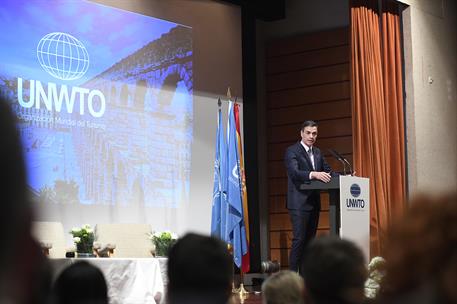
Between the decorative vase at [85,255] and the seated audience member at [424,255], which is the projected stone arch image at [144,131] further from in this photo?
the seated audience member at [424,255]

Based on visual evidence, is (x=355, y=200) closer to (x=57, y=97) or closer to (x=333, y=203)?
(x=333, y=203)

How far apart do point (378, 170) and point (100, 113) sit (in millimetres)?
3307

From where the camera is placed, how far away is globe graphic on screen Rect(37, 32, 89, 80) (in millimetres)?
7383

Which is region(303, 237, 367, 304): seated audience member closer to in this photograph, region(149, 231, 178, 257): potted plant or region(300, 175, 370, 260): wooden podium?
region(149, 231, 178, 257): potted plant

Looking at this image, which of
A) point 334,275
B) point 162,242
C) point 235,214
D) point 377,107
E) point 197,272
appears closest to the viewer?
point 197,272

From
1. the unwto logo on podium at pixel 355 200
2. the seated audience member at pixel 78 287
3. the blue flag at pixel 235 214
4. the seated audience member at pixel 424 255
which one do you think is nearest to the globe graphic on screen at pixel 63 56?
the blue flag at pixel 235 214

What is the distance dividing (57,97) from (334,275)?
6.38 meters

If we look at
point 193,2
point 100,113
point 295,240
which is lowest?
point 295,240

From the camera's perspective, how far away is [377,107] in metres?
8.92

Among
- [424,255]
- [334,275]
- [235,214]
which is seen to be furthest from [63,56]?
[424,255]

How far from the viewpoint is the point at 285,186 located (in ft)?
35.9

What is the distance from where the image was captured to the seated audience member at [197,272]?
3.65ft

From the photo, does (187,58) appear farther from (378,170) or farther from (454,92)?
(454,92)

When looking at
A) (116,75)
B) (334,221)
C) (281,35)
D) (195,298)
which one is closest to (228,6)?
(281,35)
